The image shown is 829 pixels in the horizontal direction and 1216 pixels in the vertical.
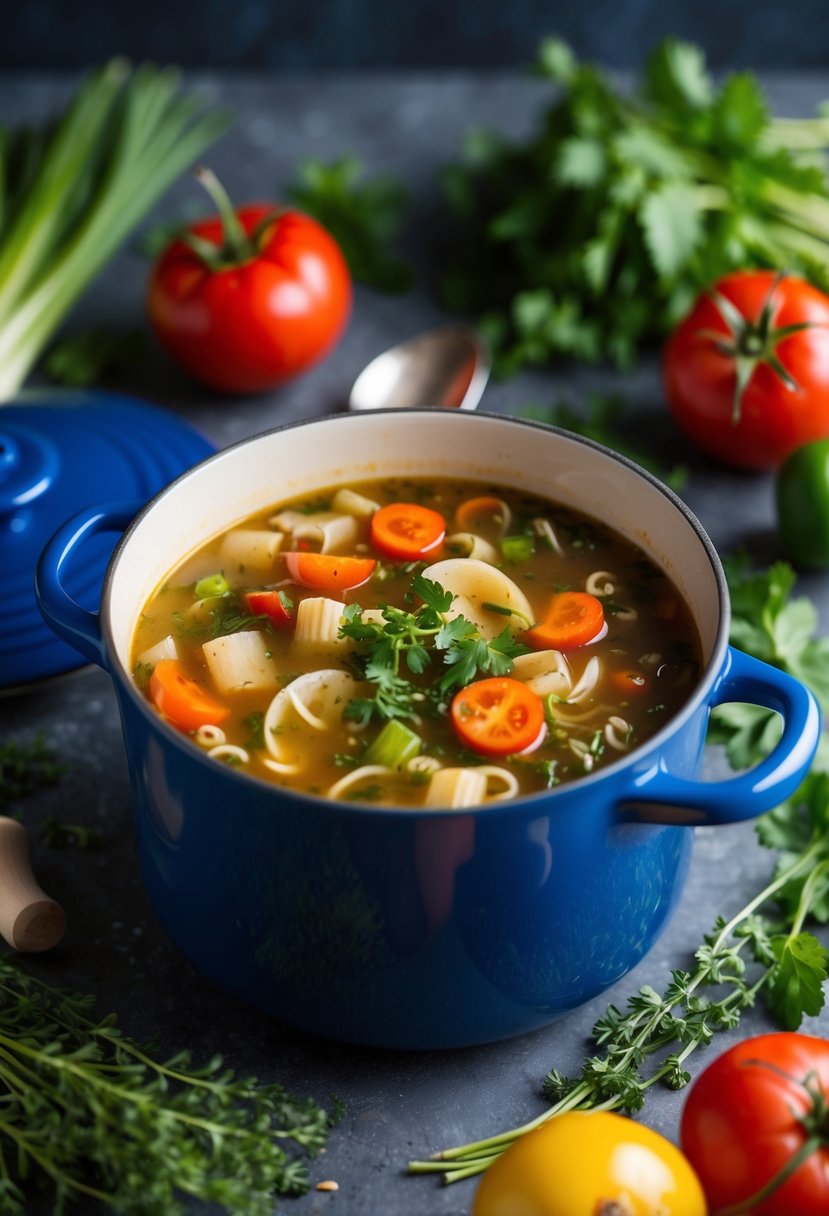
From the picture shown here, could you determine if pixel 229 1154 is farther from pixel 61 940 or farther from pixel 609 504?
pixel 609 504

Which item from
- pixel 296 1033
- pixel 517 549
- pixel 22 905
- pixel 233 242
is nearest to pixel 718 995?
pixel 296 1033

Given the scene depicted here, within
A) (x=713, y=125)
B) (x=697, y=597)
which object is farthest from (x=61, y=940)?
(x=713, y=125)

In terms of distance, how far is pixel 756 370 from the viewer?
3680 mm

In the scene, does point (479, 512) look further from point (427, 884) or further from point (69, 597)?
point (427, 884)

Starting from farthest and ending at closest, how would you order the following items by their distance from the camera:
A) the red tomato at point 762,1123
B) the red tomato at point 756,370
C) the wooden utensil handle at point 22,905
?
the red tomato at point 756,370
the wooden utensil handle at point 22,905
the red tomato at point 762,1123

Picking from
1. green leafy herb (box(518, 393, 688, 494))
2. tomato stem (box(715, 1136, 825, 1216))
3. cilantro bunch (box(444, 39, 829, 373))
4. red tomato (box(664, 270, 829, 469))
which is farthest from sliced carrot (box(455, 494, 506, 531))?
tomato stem (box(715, 1136, 825, 1216))

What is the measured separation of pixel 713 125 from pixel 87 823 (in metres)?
2.68

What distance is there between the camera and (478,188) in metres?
4.71

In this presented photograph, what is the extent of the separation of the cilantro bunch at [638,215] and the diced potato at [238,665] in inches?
68.7

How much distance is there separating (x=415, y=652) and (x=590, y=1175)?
0.91m

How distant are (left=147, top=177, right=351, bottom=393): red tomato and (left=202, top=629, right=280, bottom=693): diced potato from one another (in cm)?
152

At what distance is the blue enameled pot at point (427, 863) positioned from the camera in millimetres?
2008

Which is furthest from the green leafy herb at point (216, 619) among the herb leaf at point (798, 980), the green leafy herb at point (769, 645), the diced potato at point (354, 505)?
the herb leaf at point (798, 980)

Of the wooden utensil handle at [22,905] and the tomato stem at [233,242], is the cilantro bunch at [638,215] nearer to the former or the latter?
the tomato stem at [233,242]
